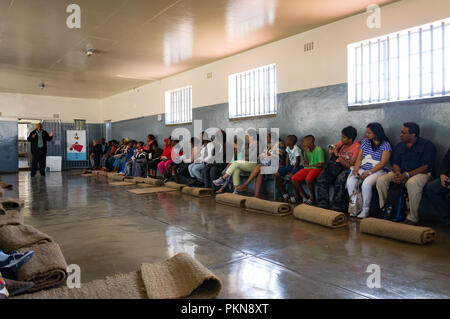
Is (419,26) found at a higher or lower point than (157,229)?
higher

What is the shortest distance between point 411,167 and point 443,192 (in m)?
0.47

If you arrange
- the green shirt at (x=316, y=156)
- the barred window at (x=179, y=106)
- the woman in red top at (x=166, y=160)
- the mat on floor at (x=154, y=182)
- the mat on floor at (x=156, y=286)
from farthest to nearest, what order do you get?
the barred window at (x=179, y=106), the woman in red top at (x=166, y=160), the mat on floor at (x=154, y=182), the green shirt at (x=316, y=156), the mat on floor at (x=156, y=286)

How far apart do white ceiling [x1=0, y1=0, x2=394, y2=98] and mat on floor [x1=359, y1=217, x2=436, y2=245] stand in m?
3.04

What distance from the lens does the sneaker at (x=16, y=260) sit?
2.22 m

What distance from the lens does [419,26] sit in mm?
4375

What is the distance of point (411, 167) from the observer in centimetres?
409

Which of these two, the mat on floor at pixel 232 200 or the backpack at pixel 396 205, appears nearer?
the backpack at pixel 396 205

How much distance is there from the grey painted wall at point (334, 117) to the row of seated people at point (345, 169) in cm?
25

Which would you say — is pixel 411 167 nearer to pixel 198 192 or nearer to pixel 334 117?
pixel 334 117

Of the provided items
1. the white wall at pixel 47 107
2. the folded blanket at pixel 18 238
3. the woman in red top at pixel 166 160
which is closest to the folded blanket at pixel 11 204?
the folded blanket at pixel 18 238

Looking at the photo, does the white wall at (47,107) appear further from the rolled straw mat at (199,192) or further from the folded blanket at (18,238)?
the folded blanket at (18,238)

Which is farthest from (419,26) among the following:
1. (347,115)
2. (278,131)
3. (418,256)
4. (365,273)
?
(365,273)

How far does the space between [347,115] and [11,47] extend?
662 cm
